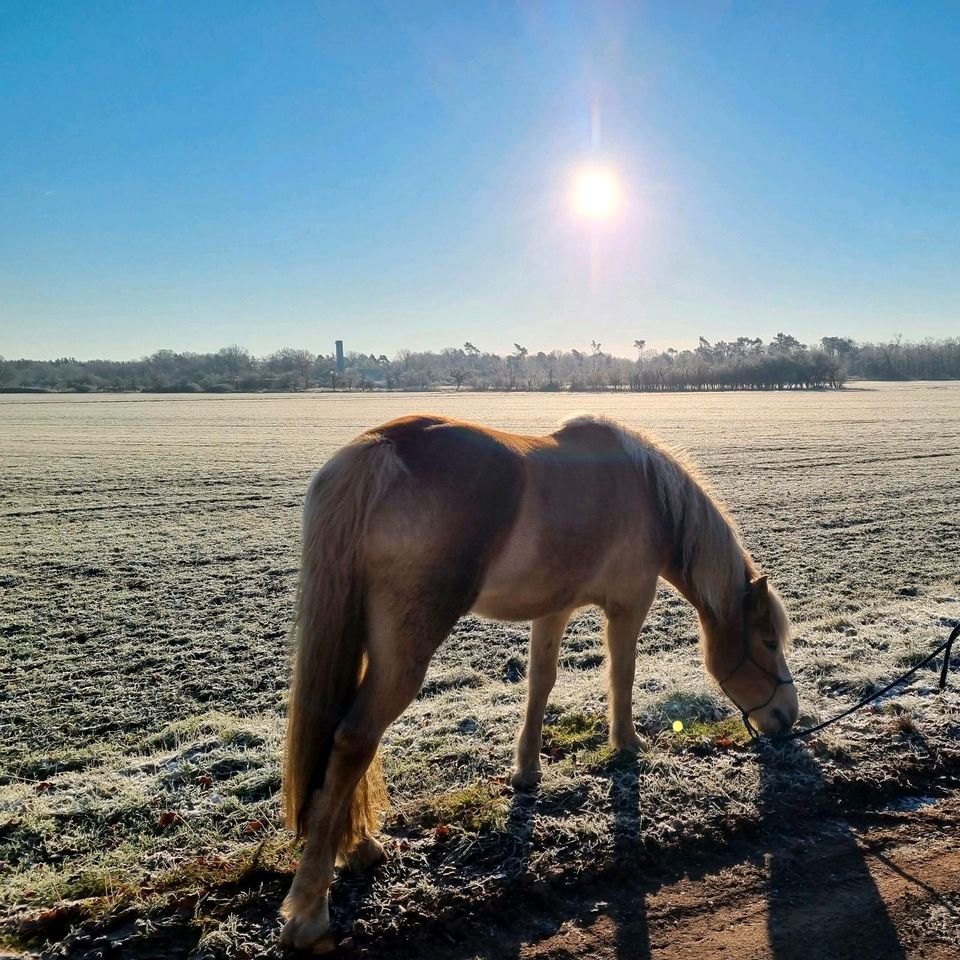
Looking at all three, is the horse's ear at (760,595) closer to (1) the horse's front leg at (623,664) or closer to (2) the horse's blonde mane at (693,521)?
(2) the horse's blonde mane at (693,521)

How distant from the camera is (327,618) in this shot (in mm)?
2705

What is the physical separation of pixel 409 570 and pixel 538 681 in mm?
1596

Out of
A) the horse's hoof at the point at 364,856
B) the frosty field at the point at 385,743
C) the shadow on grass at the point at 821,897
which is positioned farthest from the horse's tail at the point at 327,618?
the shadow on grass at the point at 821,897

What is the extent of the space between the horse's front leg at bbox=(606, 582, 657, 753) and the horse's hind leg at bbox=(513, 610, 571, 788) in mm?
332

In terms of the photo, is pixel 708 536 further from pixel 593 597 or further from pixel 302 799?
pixel 302 799

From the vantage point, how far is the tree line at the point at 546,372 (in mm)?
97562

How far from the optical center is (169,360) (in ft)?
451

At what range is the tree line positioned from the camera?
97562 millimetres

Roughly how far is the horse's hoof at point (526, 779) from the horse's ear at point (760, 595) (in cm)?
168

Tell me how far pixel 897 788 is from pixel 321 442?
2593 centimetres

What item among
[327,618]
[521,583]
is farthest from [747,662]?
[327,618]

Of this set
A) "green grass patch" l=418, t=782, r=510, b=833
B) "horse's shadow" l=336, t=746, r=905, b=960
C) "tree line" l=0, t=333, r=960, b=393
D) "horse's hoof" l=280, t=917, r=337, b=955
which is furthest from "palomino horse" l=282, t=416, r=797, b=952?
"tree line" l=0, t=333, r=960, b=393

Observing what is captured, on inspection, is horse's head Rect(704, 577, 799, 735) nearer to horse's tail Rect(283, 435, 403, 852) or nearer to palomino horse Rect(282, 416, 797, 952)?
palomino horse Rect(282, 416, 797, 952)

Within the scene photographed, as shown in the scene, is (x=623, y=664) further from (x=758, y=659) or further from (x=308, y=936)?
(x=308, y=936)
